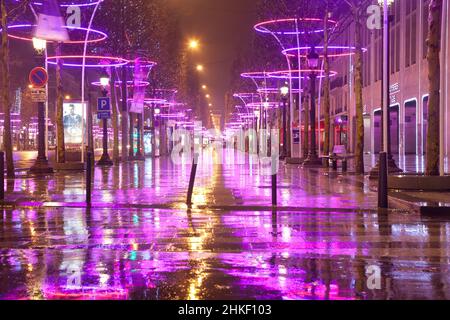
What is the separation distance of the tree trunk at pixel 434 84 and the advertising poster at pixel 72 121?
25417mm

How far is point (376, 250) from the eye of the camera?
978 cm

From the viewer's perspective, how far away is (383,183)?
1565 cm

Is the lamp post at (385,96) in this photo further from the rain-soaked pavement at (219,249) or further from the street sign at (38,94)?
the street sign at (38,94)

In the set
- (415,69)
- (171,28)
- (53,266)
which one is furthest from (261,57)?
(53,266)

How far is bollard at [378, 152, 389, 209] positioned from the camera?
50.9 ft

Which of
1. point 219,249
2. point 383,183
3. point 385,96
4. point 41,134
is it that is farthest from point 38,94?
point 219,249

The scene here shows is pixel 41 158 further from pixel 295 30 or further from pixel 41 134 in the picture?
pixel 295 30

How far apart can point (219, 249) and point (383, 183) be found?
23.3 ft

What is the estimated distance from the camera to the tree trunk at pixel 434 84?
63.1 ft

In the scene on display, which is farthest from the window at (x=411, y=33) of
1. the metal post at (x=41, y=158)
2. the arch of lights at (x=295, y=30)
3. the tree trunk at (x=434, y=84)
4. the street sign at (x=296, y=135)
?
the tree trunk at (x=434, y=84)

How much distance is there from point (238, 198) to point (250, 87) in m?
73.7

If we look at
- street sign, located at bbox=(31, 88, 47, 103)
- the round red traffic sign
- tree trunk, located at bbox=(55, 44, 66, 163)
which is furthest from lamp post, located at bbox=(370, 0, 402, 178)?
tree trunk, located at bbox=(55, 44, 66, 163)

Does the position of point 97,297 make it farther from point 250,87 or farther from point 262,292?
point 250,87

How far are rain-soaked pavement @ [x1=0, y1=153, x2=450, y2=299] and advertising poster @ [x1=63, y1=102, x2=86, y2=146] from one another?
71.6 feet
